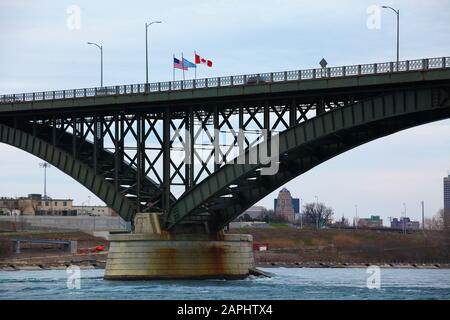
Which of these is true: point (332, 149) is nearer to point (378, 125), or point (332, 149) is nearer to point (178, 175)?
point (378, 125)

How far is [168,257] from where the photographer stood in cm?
10625

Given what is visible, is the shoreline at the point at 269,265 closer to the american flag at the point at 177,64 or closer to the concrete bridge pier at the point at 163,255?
the concrete bridge pier at the point at 163,255

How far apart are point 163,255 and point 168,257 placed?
0.49 meters

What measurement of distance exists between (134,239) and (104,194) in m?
5.95

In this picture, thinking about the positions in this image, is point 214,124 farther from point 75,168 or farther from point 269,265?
point 269,265

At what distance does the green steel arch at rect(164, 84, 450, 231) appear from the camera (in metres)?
88.1

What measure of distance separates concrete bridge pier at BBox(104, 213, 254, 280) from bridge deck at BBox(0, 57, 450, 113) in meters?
11.5

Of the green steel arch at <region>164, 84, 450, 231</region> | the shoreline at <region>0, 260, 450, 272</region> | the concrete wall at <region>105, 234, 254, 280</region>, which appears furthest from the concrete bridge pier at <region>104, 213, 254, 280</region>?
the shoreline at <region>0, 260, 450, 272</region>

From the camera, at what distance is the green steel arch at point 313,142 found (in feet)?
289

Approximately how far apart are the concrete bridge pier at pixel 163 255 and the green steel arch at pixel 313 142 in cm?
160

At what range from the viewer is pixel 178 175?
10488cm

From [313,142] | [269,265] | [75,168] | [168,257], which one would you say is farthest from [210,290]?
[269,265]
